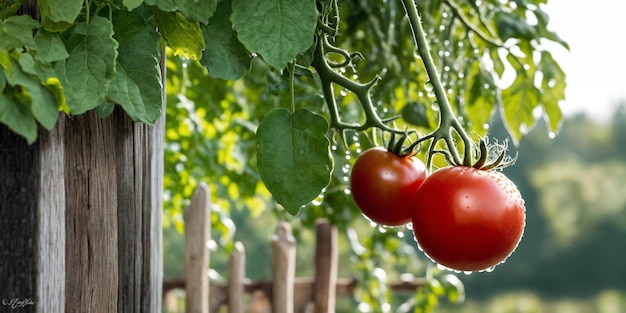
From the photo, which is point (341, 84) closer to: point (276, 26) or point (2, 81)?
point (276, 26)

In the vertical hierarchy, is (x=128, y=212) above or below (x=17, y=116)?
below

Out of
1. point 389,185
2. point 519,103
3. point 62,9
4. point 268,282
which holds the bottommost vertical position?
point 268,282

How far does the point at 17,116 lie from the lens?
589mm

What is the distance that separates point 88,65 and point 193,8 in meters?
0.09

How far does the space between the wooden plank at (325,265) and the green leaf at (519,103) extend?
96 centimetres

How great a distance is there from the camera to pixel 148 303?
2.88ft

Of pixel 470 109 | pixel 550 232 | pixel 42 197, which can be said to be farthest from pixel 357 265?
pixel 550 232

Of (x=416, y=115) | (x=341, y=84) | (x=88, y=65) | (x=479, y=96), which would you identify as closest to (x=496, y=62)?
(x=479, y=96)

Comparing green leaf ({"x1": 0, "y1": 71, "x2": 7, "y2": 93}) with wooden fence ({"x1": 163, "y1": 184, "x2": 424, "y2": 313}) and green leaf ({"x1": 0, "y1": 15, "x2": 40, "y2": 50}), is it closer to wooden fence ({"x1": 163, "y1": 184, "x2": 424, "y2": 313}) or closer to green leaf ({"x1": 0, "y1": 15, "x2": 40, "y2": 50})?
green leaf ({"x1": 0, "y1": 15, "x2": 40, "y2": 50})

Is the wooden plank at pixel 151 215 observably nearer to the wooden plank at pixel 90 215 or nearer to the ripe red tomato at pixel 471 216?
the wooden plank at pixel 90 215

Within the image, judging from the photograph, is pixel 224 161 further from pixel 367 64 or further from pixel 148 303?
pixel 148 303

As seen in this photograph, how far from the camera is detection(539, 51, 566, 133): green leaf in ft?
4.39

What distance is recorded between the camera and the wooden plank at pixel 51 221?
69cm

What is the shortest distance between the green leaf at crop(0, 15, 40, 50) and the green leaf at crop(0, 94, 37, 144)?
1.5 inches
